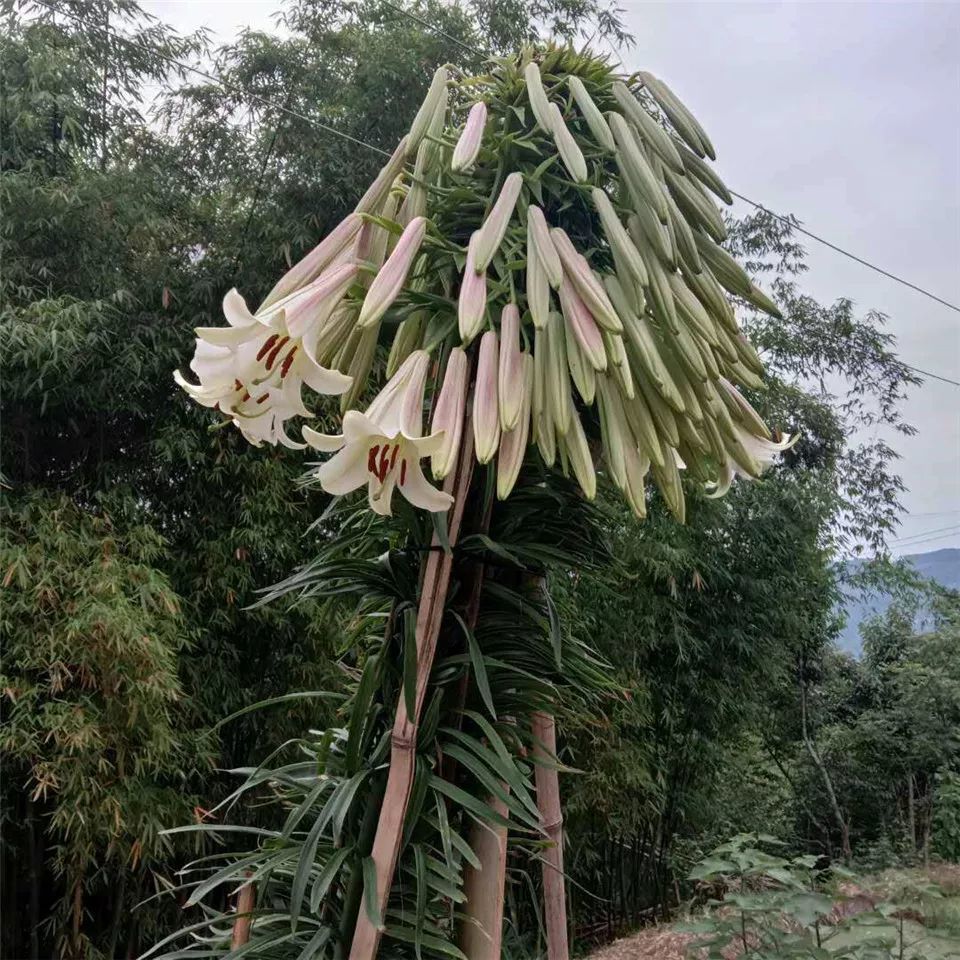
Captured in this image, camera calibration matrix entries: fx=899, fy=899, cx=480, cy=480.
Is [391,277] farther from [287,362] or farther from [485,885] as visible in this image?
[485,885]

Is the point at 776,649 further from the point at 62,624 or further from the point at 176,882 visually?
the point at 62,624

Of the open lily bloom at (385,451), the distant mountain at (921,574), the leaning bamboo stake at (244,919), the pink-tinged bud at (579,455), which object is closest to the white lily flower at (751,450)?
the pink-tinged bud at (579,455)

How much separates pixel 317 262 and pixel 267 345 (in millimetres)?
116

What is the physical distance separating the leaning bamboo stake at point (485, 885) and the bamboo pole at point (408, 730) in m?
0.09

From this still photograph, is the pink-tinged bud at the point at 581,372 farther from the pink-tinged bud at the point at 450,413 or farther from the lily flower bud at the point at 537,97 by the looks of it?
the lily flower bud at the point at 537,97

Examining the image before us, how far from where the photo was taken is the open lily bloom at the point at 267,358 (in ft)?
1.91

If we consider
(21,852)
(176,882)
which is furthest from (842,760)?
(21,852)

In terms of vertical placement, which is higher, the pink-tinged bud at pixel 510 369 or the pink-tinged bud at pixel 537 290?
the pink-tinged bud at pixel 537 290

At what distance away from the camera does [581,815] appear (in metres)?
2.85

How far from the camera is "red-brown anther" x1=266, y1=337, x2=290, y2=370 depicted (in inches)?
23.7

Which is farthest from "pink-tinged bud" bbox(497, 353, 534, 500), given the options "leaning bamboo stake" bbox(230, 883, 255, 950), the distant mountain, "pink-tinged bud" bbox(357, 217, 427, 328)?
the distant mountain

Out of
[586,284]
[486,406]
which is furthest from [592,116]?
[486,406]

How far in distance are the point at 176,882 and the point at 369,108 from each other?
6.87 feet

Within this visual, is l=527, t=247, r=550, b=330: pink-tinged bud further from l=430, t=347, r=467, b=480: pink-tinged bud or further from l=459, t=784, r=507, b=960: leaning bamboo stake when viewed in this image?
l=459, t=784, r=507, b=960: leaning bamboo stake
